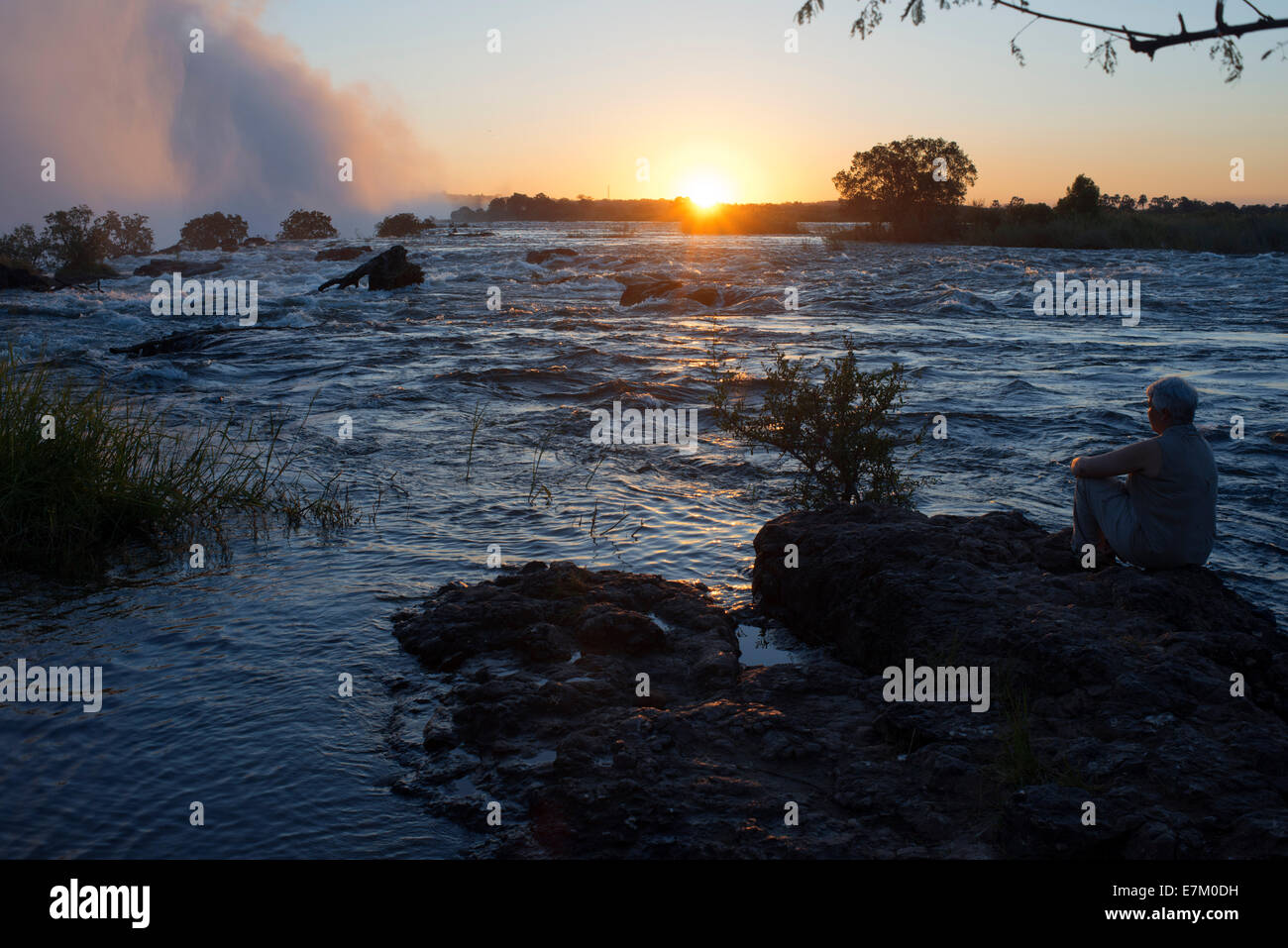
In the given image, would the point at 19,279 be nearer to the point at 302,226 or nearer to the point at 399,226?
the point at 302,226

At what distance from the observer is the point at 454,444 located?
425 inches

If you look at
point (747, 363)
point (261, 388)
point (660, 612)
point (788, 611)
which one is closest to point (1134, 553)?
point (788, 611)

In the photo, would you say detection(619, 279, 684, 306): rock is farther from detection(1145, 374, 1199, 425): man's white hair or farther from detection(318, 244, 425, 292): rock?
detection(1145, 374, 1199, 425): man's white hair

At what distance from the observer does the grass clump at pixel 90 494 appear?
6207mm

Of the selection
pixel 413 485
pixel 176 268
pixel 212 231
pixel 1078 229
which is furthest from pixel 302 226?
pixel 413 485

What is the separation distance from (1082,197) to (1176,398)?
59199 mm

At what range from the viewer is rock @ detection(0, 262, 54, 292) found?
25.5 metres

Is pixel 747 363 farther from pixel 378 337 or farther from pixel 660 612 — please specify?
pixel 660 612

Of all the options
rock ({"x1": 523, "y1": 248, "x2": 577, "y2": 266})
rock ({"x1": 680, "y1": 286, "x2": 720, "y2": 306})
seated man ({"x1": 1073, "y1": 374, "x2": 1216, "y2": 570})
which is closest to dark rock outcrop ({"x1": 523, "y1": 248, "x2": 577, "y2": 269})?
rock ({"x1": 523, "y1": 248, "x2": 577, "y2": 266})

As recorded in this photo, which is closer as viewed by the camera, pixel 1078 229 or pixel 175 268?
pixel 175 268

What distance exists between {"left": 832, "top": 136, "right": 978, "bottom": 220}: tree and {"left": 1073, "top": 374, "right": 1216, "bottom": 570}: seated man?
61.1 metres

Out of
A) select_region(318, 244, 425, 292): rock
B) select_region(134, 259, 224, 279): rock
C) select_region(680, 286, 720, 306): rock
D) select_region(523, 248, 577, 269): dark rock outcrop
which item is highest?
select_region(523, 248, 577, 269): dark rock outcrop

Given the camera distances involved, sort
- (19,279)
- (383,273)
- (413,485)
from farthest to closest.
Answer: (383,273) → (19,279) → (413,485)

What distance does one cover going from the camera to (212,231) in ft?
186
